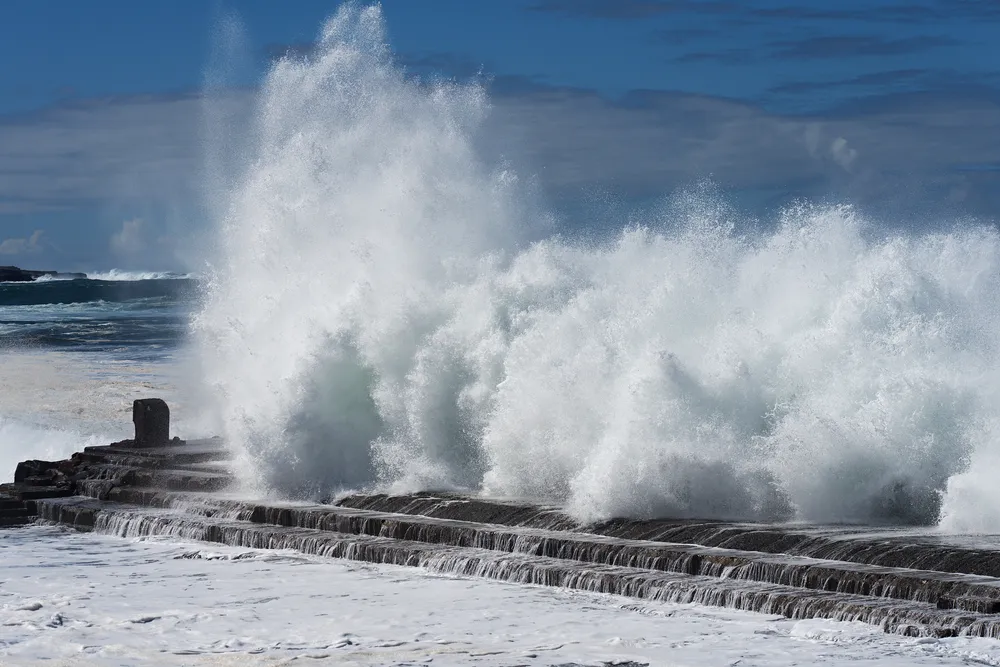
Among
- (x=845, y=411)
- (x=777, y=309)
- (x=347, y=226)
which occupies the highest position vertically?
(x=347, y=226)

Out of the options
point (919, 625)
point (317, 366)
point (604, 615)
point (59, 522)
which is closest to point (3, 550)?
point (59, 522)

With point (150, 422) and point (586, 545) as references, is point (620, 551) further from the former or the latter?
point (150, 422)

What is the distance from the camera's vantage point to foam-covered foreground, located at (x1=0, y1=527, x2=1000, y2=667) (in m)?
8.78

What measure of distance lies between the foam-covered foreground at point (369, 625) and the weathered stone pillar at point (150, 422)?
6610mm

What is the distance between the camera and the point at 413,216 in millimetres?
18094

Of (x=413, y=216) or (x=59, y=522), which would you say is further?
(x=413, y=216)

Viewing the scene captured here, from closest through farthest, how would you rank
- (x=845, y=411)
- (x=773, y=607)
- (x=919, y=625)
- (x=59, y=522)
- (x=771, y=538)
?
(x=919, y=625)
(x=773, y=607)
(x=771, y=538)
(x=845, y=411)
(x=59, y=522)

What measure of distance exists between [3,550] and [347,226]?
6.26m

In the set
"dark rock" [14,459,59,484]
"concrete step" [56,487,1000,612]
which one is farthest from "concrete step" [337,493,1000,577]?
"dark rock" [14,459,59,484]

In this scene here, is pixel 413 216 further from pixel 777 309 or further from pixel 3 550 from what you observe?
pixel 3 550

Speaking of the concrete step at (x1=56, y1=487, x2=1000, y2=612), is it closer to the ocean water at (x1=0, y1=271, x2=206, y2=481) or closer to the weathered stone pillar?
the weathered stone pillar

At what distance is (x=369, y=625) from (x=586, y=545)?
2.21 meters

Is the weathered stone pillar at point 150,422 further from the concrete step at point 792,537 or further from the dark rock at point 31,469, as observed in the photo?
the concrete step at point 792,537

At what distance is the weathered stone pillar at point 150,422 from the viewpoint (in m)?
19.1
